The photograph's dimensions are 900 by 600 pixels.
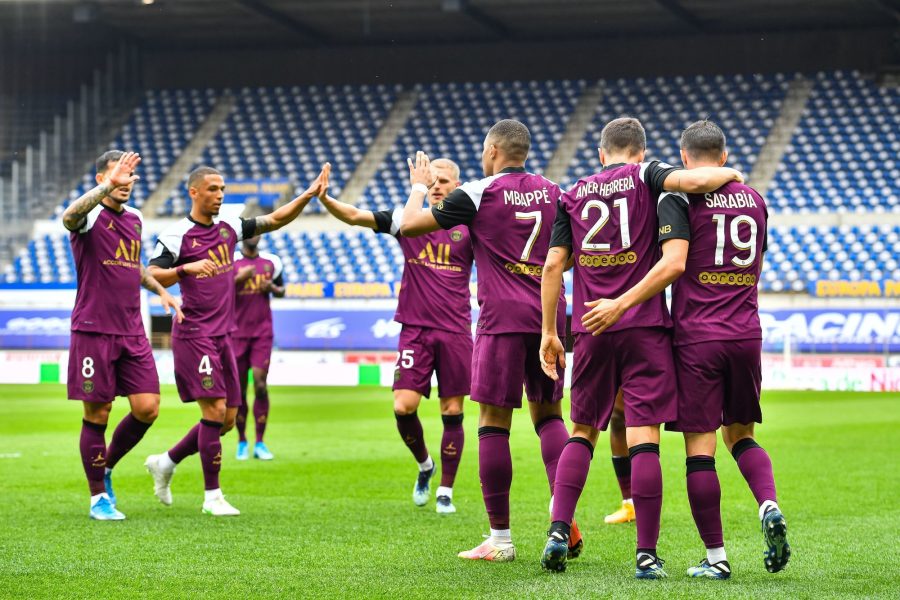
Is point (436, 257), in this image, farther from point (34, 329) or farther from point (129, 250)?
point (34, 329)

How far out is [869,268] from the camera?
26.9m

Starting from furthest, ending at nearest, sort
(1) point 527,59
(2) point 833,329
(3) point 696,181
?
(1) point 527,59, (2) point 833,329, (3) point 696,181

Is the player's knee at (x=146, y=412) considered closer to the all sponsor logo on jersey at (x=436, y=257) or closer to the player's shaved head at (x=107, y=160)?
the player's shaved head at (x=107, y=160)

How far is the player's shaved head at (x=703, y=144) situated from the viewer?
5.71 metres

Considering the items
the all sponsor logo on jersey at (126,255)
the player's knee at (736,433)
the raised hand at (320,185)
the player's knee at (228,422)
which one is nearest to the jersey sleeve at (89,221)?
the all sponsor logo on jersey at (126,255)

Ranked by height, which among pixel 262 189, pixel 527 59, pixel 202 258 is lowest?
pixel 202 258

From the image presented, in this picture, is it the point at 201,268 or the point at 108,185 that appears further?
the point at 201,268

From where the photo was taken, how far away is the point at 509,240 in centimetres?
636

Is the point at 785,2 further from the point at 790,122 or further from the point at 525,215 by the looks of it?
the point at 525,215

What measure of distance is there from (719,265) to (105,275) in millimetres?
4060

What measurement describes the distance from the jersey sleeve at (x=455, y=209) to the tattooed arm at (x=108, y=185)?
2069 mm

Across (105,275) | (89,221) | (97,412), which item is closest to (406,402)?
(97,412)

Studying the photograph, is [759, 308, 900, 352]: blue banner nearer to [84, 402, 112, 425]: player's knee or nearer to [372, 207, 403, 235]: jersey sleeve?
[372, 207, 403, 235]: jersey sleeve

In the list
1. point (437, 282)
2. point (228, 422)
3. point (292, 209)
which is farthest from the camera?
point (228, 422)
